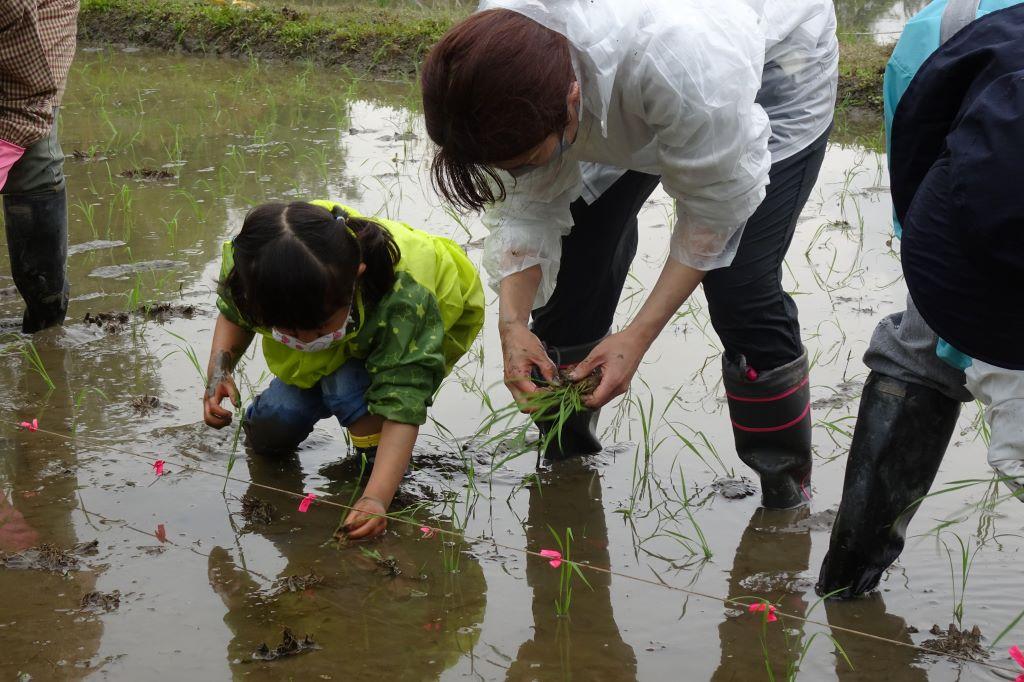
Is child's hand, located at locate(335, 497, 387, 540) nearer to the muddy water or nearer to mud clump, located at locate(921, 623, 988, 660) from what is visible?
the muddy water

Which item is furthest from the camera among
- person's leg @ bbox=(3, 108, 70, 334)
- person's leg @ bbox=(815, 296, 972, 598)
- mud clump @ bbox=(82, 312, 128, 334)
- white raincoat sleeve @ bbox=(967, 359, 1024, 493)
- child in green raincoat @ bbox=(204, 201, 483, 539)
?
mud clump @ bbox=(82, 312, 128, 334)

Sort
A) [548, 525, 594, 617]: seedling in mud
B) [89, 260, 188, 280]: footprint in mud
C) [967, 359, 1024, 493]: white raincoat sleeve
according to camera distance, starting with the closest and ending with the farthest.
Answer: [967, 359, 1024, 493]: white raincoat sleeve → [548, 525, 594, 617]: seedling in mud → [89, 260, 188, 280]: footprint in mud

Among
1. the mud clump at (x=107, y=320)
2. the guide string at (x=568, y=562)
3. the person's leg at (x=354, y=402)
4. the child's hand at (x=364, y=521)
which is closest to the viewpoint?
the guide string at (x=568, y=562)

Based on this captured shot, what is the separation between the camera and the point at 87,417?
2867 mm

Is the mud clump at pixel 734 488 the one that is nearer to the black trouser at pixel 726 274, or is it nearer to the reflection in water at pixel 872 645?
the black trouser at pixel 726 274

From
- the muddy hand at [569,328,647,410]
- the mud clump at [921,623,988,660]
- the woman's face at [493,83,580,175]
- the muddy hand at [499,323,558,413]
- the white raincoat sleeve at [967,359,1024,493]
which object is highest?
the woman's face at [493,83,580,175]

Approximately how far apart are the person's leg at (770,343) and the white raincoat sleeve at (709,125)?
0.57 ft

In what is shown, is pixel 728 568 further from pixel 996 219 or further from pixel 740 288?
pixel 996 219

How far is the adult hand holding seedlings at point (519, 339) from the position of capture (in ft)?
7.37

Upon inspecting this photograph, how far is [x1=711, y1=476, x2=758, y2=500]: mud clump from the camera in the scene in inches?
104

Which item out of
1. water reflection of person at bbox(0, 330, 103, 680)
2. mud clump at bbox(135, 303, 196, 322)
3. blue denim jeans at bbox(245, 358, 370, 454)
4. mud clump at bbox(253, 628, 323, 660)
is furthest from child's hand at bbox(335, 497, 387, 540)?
mud clump at bbox(135, 303, 196, 322)

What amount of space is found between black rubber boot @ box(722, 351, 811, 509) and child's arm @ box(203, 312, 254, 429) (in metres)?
1.12

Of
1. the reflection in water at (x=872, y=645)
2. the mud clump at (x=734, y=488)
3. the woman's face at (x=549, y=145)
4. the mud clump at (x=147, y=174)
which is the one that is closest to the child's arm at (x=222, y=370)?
the woman's face at (x=549, y=145)

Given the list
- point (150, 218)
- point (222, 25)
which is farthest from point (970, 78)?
point (222, 25)
